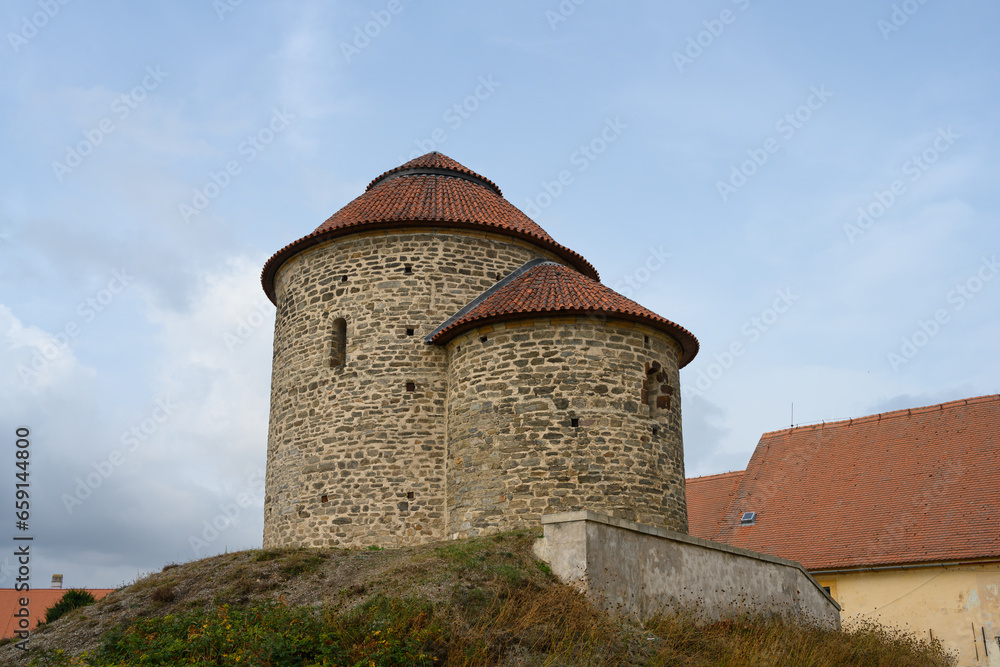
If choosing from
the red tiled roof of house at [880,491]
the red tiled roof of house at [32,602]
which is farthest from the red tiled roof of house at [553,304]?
the red tiled roof of house at [32,602]

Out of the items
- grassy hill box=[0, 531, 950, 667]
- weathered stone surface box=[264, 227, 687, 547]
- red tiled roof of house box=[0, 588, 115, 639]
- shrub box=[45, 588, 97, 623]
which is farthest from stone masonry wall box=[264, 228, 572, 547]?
red tiled roof of house box=[0, 588, 115, 639]

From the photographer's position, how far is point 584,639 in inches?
358

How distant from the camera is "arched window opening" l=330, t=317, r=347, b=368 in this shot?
51.2 feet

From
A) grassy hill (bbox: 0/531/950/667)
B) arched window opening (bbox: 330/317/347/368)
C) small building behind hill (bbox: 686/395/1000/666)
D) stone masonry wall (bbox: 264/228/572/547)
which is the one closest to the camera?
grassy hill (bbox: 0/531/950/667)

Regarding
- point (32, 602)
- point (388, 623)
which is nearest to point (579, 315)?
point (388, 623)

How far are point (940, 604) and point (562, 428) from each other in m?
10.4

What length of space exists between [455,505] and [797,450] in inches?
506

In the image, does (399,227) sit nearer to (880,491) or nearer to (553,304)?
(553,304)

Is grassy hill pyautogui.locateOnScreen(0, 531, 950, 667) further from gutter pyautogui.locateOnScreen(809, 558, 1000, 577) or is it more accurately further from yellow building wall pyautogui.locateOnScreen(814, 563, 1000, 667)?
yellow building wall pyautogui.locateOnScreen(814, 563, 1000, 667)

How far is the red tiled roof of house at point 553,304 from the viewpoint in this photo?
1352cm

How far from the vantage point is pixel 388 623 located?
28.4 feet

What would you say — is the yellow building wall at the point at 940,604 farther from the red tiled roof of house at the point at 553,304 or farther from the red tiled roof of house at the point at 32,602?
the red tiled roof of house at the point at 32,602

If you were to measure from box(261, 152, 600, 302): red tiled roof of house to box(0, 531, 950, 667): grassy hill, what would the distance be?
245 inches

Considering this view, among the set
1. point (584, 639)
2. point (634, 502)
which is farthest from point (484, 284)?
point (584, 639)
